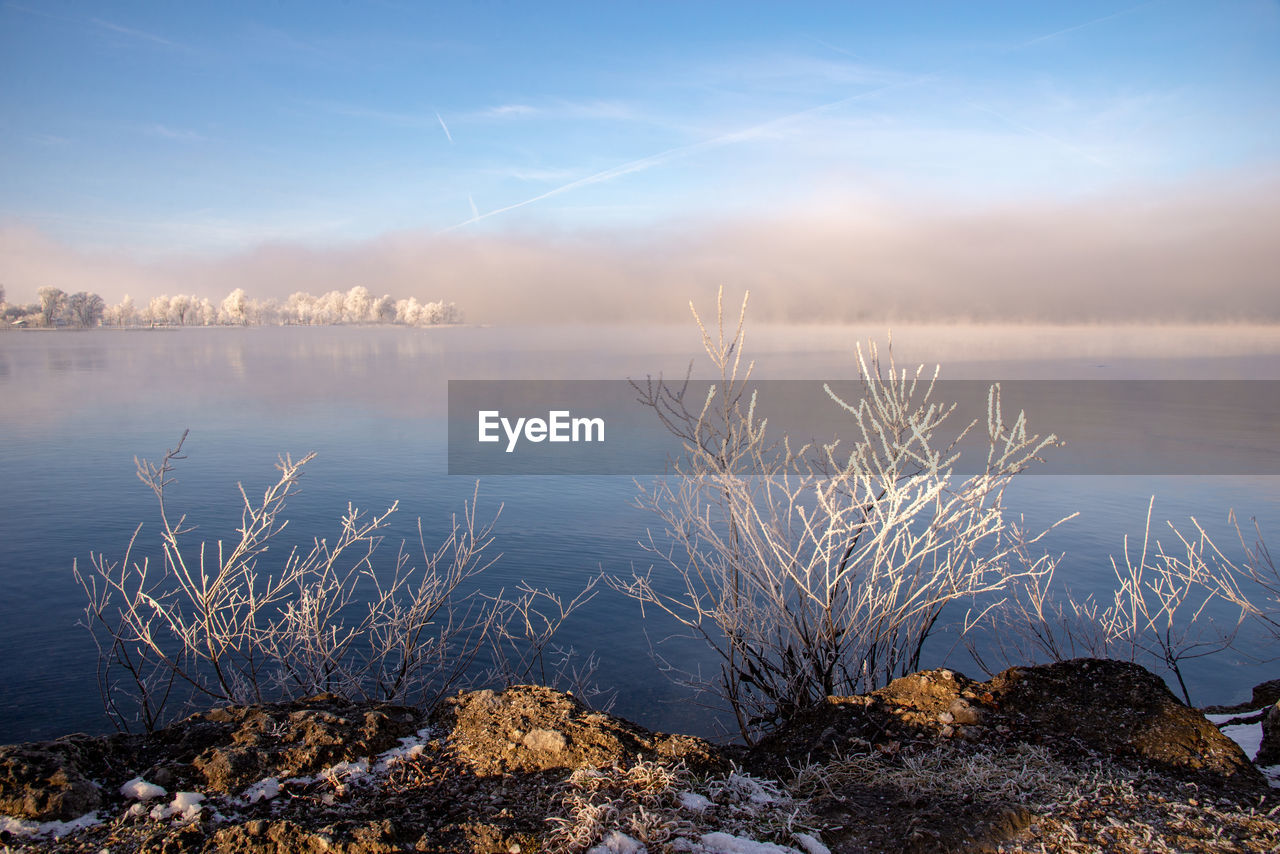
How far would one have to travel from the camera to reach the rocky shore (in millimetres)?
3006

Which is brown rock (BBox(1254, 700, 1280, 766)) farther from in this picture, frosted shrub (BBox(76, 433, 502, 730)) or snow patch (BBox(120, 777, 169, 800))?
frosted shrub (BBox(76, 433, 502, 730))

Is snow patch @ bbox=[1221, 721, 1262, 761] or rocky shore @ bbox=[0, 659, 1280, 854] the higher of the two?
rocky shore @ bbox=[0, 659, 1280, 854]

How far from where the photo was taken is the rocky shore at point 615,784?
9.86ft

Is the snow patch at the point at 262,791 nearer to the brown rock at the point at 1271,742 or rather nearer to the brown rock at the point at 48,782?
the brown rock at the point at 48,782

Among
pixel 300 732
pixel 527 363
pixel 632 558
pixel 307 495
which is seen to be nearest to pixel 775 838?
pixel 300 732

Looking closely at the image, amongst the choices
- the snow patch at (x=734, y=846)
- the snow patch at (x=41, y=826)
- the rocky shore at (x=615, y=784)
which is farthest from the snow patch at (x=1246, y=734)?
the snow patch at (x=41, y=826)

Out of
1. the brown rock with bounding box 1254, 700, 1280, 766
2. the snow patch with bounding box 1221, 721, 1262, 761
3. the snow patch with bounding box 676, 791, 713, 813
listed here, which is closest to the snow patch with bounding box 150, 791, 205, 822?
the snow patch with bounding box 676, 791, 713, 813

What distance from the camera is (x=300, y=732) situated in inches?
140

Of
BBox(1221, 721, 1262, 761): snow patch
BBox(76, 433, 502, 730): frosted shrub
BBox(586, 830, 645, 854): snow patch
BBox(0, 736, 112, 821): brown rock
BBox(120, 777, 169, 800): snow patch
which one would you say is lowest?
BBox(76, 433, 502, 730): frosted shrub

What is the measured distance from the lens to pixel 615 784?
3.38 metres

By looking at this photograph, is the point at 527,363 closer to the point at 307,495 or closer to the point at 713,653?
the point at 307,495

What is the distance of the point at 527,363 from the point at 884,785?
61.0 meters

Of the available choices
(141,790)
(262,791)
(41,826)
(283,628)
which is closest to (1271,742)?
(262,791)

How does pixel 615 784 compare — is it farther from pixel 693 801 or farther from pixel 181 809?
pixel 181 809
